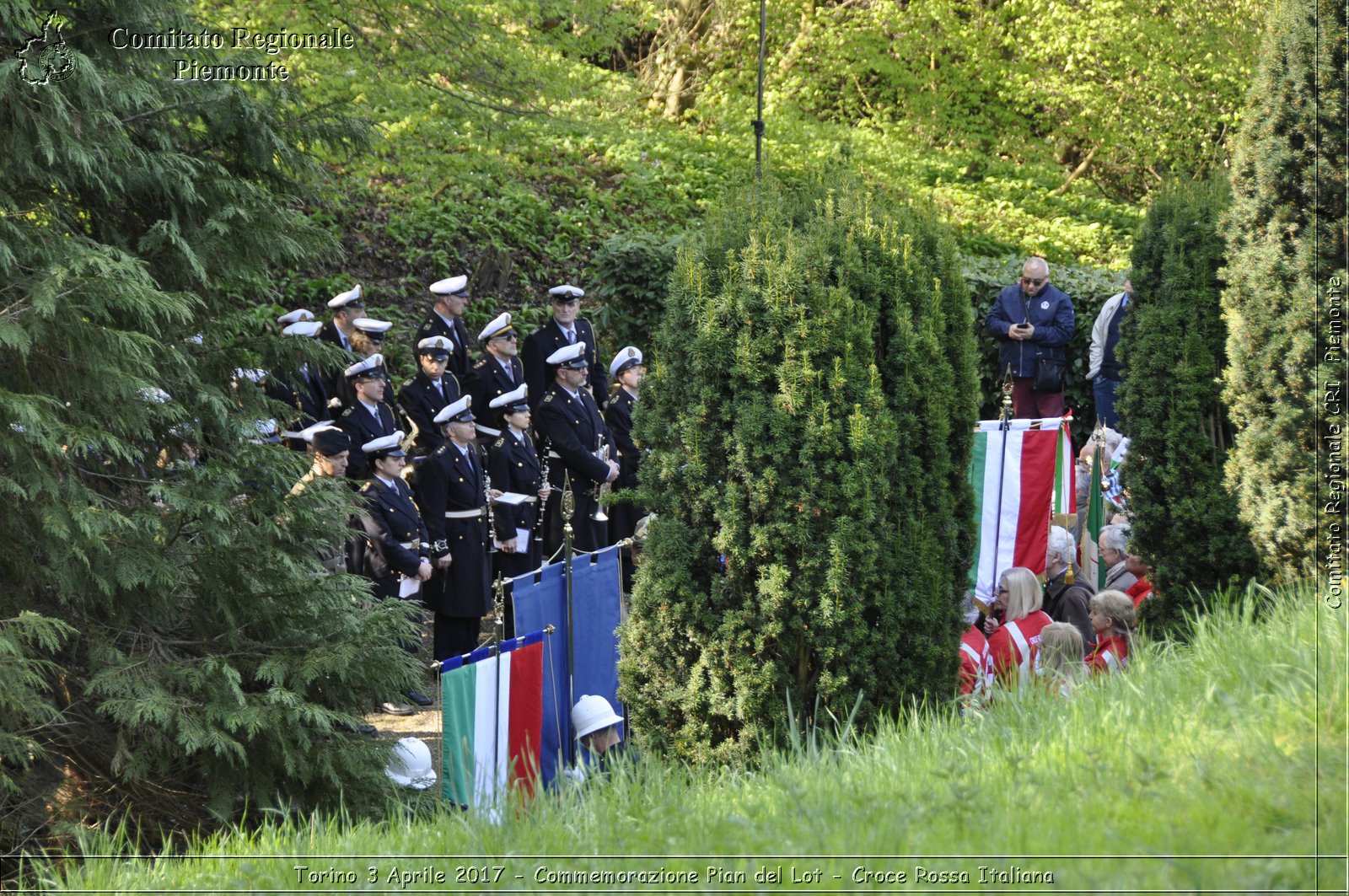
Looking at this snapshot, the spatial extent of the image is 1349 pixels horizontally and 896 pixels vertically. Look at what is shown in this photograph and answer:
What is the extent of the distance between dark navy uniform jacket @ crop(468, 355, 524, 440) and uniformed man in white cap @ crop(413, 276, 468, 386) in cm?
35

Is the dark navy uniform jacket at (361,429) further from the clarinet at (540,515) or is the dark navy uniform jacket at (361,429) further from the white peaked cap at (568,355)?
the white peaked cap at (568,355)

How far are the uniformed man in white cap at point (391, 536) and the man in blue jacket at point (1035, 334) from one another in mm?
5981

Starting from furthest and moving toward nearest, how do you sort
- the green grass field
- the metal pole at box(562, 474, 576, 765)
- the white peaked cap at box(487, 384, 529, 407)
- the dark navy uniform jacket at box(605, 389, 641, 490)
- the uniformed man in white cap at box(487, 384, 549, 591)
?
1. the dark navy uniform jacket at box(605, 389, 641, 490)
2. the white peaked cap at box(487, 384, 529, 407)
3. the uniformed man in white cap at box(487, 384, 549, 591)
4. the metal pole at box(562, 474, 576, 765)
5. the green grass field

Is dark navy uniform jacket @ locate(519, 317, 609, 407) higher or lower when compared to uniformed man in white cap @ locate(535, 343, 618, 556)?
higher

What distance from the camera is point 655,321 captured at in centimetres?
1394

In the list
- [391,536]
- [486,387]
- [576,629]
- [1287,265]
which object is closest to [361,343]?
[486,387]

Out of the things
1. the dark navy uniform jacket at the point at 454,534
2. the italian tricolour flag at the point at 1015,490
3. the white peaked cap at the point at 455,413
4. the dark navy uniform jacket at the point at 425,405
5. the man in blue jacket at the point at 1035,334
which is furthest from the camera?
the man in blue jacket at the point at 1035,334

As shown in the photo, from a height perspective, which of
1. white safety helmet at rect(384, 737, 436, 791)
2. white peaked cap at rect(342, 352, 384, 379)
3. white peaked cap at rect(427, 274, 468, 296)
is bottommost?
white safety helmet at rect(384, 737, 436, 791)

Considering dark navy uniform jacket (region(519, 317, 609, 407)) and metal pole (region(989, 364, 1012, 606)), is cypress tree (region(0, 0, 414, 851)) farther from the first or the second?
dark navy uniform jacket (region(519, 317, 609, 407))

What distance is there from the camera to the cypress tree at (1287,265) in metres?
5.48

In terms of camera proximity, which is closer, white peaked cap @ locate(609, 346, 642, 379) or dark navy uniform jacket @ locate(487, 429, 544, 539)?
dark navy uniform jacket @ locate(487, 429, 544, 539)

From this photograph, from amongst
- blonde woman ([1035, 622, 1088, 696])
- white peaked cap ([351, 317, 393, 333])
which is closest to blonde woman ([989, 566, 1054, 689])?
blonde woman ([1035, 622, 1088, 696])

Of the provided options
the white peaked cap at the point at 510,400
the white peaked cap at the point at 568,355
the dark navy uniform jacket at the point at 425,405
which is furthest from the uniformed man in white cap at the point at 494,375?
the white peaked cap at the point at 568,355

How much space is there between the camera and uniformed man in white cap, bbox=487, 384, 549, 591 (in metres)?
9.74
